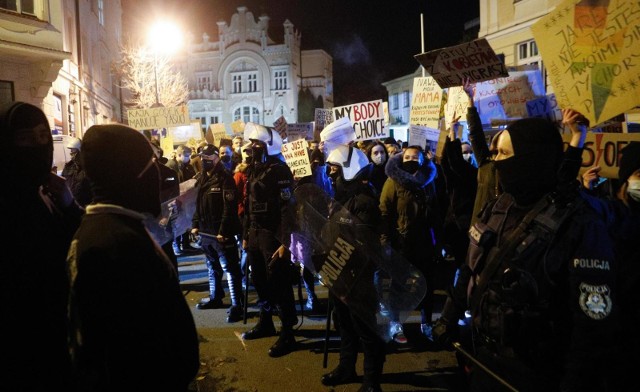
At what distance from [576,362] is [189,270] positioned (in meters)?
8.98

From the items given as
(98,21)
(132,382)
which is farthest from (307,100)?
(132,382)

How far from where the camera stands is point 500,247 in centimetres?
245

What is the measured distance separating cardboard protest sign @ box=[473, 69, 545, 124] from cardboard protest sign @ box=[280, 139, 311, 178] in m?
3.44

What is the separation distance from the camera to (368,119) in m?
10.2

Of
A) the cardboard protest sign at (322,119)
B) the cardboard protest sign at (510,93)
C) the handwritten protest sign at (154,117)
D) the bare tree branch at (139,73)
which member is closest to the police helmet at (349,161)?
the cardboard protest sign at (510,93)

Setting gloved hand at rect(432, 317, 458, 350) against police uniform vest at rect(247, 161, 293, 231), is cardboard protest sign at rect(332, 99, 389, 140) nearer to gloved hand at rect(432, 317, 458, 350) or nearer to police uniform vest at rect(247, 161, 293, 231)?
police uniform vest at rect(247, 161, 293, 231)

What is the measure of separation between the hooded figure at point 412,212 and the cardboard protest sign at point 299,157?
1912 mm

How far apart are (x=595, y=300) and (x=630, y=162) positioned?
5.52 ft

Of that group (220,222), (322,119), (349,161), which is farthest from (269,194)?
(322,119)

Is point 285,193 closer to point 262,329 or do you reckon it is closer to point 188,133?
point 262,329

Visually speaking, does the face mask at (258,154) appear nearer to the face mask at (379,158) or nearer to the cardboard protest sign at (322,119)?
the face mask at (379,158)

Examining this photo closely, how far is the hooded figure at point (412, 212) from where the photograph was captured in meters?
5.87

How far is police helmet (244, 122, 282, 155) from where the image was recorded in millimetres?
6000

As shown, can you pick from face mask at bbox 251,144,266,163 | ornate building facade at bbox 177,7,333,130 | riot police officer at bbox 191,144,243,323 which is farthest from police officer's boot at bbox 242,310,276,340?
ornate building facade at bbox 177,7,333,130
